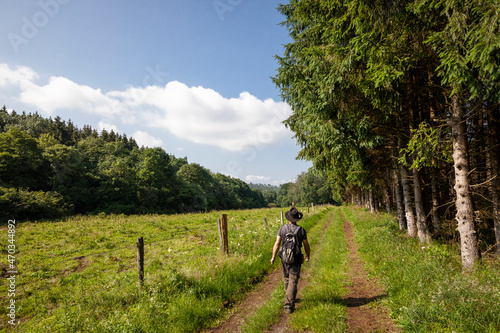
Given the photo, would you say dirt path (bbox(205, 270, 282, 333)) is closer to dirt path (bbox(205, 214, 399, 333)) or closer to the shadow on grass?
dirt path (bbox(205, 214, 399, 333))

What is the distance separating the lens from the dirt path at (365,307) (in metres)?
4.05

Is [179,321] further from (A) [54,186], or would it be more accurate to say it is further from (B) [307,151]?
(A) [54,186]

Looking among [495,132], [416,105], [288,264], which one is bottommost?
[288,264]

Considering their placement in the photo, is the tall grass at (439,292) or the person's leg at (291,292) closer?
the tall grass at (439,292)

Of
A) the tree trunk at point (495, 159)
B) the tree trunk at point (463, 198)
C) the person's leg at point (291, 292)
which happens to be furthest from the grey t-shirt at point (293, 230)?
the tree trunk at point (495, 159)

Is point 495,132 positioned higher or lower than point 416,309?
higher

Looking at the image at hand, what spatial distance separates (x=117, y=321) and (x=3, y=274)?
8.06 metres

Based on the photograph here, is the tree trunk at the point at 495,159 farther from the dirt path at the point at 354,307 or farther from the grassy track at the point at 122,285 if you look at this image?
the grassy track at the point at 122,285

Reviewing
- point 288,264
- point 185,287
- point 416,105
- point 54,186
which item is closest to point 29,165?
point 54,186

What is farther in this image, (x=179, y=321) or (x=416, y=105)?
(x=416, y=105)

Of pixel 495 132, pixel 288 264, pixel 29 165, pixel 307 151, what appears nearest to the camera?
pixel 288 264

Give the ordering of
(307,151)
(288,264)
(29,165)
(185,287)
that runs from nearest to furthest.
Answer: (288,264) → (185,287) → (307,151) → (29,165)

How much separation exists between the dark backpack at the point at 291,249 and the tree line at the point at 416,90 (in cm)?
412

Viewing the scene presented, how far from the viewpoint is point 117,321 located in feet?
14.4
